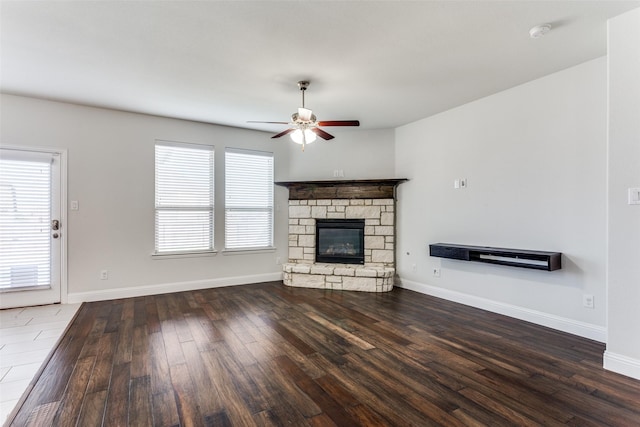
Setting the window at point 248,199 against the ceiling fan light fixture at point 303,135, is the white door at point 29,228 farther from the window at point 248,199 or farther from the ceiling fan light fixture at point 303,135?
the ceiling fan light fixture at point 303,135

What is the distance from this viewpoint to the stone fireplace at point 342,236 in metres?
5.01

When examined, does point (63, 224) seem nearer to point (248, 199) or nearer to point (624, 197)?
point (248, 199)

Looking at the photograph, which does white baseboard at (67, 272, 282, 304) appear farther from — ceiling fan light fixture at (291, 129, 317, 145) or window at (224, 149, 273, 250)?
ceiling fan light fixture at (291, 129, 317, 145)

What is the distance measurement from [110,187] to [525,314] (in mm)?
5564

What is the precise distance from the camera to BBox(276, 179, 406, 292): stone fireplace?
16.4ft

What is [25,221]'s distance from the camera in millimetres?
3939

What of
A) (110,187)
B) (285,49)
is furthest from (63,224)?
(285,49)

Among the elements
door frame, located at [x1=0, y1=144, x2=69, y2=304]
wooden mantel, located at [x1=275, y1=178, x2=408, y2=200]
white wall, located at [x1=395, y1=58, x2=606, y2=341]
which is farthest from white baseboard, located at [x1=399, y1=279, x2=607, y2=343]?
door frame, located at [x1=0, y1=144, x2=69, y2=304]

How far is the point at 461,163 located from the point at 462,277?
61.5 inches

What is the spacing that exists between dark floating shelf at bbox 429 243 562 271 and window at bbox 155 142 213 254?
356cm

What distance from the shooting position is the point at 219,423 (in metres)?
1.79

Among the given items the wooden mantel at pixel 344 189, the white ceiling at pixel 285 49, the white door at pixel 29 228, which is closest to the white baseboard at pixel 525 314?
the wooden mantel at pixel 344 189

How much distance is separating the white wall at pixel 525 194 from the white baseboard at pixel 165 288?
2.67 metres

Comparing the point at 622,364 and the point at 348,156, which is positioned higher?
the point at 348,156
